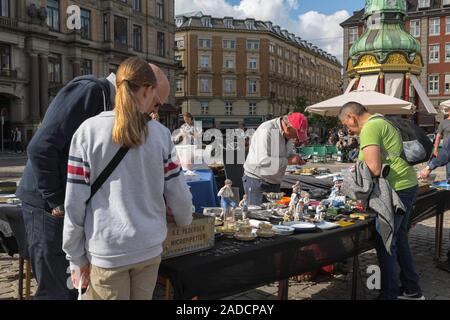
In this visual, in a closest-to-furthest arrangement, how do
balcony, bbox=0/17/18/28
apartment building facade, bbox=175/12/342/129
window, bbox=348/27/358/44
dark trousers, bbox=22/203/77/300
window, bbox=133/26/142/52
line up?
dark trousers, bbox=22/203/77/300 → balcony, bbox=0/17/18/28 → window, bbox=133/26/142/52 → window, bbox=348/27/358/44 → apartment building facade, bbox=175/12/342/129

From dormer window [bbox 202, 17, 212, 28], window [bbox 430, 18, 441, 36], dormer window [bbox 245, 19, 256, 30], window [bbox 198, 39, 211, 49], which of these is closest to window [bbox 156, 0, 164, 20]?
window [bbox 198, 39, 211, 49]

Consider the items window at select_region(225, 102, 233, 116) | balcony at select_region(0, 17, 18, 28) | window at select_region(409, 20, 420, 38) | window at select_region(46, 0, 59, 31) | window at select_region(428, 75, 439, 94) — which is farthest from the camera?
window at select_region(225, 102, 233, 116)

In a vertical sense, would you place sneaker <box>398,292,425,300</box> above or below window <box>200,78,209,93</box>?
below

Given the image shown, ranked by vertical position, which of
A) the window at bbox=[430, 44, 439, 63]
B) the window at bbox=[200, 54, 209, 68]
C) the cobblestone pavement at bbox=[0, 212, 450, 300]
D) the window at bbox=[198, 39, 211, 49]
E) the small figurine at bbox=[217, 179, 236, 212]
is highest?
the window at bbox=[198, 39, 211, 49]

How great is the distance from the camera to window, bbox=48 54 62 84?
31312 mm

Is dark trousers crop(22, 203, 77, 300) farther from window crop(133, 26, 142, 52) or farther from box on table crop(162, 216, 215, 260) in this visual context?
window crop(133, 26, 142, 52)

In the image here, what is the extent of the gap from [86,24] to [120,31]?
3359mm

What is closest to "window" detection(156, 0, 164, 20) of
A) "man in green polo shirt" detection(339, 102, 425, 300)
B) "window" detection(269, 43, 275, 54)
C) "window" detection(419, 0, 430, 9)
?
"window" detection(269, 43, 275, 54)

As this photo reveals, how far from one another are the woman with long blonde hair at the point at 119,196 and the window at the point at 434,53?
5437 cm

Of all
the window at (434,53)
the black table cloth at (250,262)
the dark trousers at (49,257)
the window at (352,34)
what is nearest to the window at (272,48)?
the window at (352,34)

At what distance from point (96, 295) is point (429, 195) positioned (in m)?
4.09

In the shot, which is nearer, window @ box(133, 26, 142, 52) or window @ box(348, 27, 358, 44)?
window @ box(133, 26, 142, 52)

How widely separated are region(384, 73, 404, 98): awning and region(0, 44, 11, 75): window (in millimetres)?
23390

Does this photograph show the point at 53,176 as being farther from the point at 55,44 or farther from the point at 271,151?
the point at 55,44
